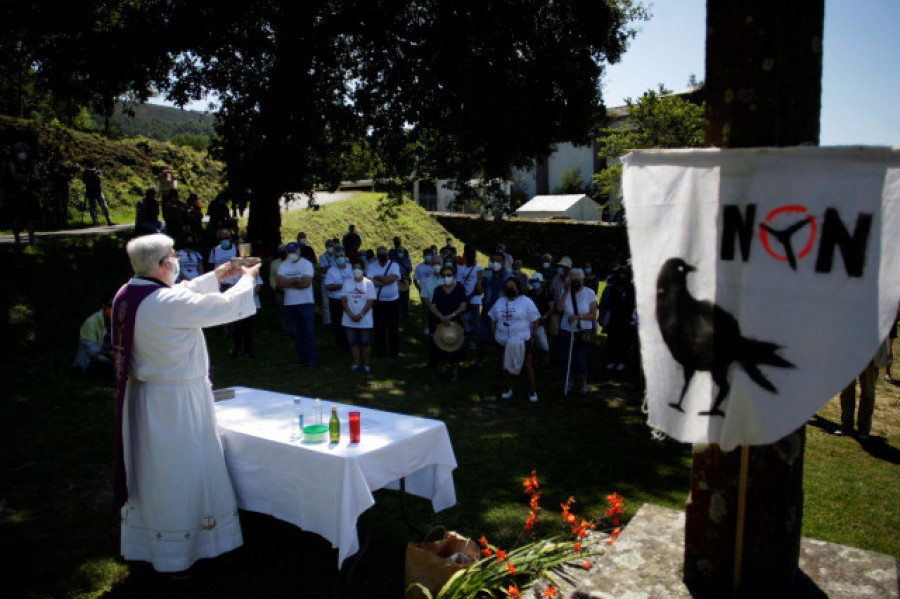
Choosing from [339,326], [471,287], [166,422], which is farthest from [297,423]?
[471,287]

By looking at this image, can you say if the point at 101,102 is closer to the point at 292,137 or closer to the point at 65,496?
the point at 292,137

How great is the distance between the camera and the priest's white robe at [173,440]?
4488 mm

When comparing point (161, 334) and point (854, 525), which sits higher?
point (161, 334)

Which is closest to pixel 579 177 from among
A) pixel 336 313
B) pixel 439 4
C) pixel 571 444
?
pixel 439 4

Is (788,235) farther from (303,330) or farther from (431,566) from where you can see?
(303,330)

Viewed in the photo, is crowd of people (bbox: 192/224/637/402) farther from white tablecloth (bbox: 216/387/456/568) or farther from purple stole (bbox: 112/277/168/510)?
purple stole (bbox: 112/277/168/510)

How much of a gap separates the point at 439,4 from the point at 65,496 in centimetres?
1212

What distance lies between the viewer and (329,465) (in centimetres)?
428

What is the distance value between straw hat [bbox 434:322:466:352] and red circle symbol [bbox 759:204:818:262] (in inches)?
328

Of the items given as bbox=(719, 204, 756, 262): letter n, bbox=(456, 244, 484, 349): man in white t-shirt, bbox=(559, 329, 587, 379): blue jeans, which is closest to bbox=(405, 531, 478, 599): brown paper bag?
bbox=(719, 204, 756, 262): letter n

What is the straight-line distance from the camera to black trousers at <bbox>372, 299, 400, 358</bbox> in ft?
40.2

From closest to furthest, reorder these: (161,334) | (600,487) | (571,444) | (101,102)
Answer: (161,334) → (600,487) → (571,444) → (101,102)

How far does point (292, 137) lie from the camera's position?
587 inches

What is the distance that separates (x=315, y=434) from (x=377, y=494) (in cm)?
178
